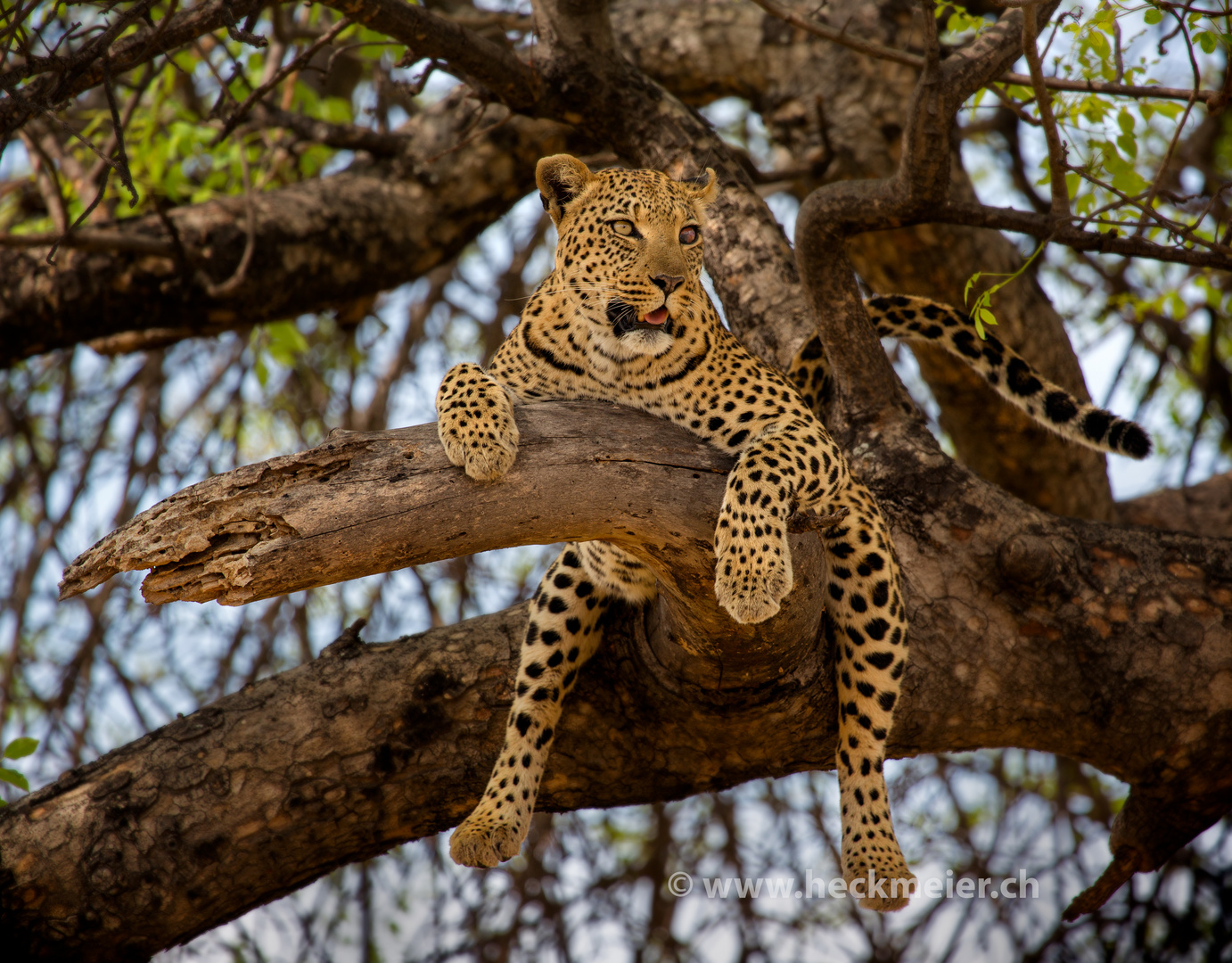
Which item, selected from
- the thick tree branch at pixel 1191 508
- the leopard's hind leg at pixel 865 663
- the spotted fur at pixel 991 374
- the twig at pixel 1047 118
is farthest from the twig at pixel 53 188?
the thick tree branch at pixel 1191 508

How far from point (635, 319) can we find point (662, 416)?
1.25ft

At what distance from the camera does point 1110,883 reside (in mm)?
5164

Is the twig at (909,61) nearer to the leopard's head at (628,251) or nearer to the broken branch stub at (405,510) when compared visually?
the leopard's head at (628,251)

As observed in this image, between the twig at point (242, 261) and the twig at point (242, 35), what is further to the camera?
the twig at point (242, 261)

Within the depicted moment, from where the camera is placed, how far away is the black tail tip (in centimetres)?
451

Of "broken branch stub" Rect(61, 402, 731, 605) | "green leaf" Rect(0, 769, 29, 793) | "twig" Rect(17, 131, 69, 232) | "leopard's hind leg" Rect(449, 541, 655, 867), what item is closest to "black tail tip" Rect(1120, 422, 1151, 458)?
"broken branch stub" Rect(61, 402, 731, 605)

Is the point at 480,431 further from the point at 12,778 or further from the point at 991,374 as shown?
the point at 991,374

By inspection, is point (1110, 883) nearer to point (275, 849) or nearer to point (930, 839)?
point (930, 839)

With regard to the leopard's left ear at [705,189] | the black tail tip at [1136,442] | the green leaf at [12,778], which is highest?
the leopard's left ear at [705,189]

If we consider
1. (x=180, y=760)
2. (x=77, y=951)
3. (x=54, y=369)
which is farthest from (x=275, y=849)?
(x=54, y=369)

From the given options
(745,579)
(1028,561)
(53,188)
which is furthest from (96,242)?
(1028,561)

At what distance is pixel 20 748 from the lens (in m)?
4.50

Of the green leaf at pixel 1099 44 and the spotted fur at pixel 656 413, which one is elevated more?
the green leaf at pixel 1099 44

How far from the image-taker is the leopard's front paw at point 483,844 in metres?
4.20
